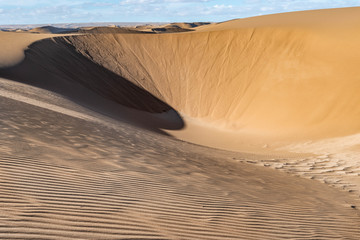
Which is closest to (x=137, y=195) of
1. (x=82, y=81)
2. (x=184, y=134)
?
(x=184, y=134)

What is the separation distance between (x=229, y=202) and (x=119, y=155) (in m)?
2.54

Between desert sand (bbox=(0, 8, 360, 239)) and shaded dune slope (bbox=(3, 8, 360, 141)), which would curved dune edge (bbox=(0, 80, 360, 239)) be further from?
shaded dune slope (bbox=(3, 8, 360, 141))

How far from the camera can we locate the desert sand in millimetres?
4211

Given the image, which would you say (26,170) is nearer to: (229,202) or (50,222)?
(50,222)

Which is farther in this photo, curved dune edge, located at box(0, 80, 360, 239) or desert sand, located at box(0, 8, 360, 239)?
desert sand, located at box(0, 8, 360, 239)

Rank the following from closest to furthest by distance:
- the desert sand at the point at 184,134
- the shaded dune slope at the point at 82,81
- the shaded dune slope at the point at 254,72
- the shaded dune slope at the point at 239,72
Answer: the desert sand at the point at 184,134, the shaded dune slope at the point at 82,81, the shaded dune slope at the point at 254,72, the shaded dune slope at the point at 239,72

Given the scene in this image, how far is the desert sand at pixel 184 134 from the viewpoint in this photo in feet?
13.8

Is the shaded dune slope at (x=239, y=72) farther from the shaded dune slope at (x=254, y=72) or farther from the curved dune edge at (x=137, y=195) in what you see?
the curved dune edge at (x=137, y=195)

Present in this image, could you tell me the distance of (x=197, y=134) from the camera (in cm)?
1670

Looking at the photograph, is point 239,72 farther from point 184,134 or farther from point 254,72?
point 184,134

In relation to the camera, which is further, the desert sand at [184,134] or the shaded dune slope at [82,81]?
the shaded dune slope at [82,81]

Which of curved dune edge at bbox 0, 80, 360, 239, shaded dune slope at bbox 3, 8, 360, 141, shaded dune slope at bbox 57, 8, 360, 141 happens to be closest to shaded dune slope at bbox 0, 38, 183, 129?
shaded dune slope at bbox 3, 8, 360, 141

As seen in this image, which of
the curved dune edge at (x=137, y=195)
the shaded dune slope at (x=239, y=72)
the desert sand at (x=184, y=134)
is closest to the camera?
the curved dune edge at (x=137, y=195)

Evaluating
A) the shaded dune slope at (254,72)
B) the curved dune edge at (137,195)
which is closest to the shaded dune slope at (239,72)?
the shaded dune slope at (254,72)
